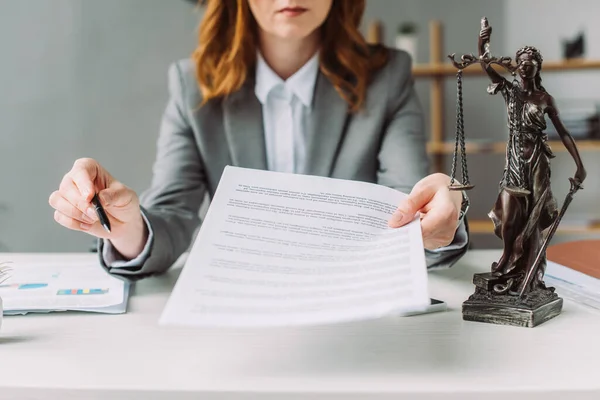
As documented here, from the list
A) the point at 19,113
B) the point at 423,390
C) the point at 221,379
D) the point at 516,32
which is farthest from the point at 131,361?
the point at 516,32

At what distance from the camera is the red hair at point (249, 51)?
4.23 ft

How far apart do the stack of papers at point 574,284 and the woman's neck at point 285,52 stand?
737mm

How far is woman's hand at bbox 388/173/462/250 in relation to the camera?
0.65 m

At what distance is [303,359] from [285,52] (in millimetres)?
Result: 923

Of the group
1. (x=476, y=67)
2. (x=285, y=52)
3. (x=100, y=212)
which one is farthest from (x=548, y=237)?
(x=476, y=67)

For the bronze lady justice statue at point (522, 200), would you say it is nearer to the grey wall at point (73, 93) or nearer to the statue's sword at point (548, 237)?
the statue's sword at point (548, 237)

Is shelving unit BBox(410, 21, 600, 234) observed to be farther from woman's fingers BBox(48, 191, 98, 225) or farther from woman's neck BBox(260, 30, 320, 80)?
woman's fingers BBox(48, 191, 98, 225)

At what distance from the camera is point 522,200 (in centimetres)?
64

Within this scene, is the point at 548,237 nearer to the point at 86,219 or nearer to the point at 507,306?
the point at 507,306

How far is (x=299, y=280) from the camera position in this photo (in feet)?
1.76

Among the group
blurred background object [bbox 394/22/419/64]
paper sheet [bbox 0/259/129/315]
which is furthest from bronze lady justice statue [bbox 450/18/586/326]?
blurred background object [bbox 394/22/419/64]

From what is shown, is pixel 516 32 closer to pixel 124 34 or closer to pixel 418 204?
pixel 124 34

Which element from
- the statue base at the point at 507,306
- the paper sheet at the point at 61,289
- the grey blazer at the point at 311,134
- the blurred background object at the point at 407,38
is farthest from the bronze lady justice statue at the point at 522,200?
the blurred background object at the point at 407,38

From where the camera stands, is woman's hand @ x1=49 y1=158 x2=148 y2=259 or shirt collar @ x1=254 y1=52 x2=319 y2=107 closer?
woman's hand @ x1=49 y1=158 x2=148 y2=259
